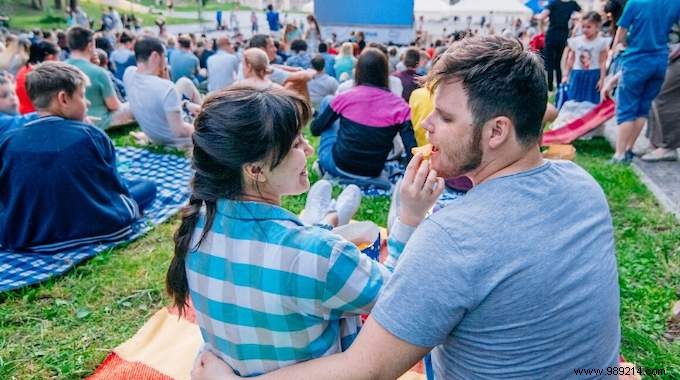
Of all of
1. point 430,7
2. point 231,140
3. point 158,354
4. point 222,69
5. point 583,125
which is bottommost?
point 158,354

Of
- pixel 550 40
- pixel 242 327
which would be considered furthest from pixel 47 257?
pixel 550 40

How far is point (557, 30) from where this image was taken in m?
10.0

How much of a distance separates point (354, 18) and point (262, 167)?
21.7 m

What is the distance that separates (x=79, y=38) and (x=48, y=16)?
28.8 metres

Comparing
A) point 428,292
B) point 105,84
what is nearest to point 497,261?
point 428,292

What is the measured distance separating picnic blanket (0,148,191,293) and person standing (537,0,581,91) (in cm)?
768

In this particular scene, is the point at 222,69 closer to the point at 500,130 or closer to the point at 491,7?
Answer: the point at 500,130

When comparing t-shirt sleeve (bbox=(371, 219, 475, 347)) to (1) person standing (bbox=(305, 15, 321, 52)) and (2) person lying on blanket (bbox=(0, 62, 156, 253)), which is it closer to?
(2) person lying on blanket (bbox=(0, 62, 156, 253))

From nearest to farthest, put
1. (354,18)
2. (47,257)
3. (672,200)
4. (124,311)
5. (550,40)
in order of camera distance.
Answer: (124,311)
(47,257)
(672,200)
(550,40)
(354,18)

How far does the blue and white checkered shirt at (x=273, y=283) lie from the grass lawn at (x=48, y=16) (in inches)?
1149

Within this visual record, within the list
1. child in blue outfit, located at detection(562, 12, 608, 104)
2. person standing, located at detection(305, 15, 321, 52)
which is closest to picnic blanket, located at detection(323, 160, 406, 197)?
child in blue outfit, located at detection(562, 12, 608, 104)

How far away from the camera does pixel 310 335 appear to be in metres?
1.52

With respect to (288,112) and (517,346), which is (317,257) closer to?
(288,112)

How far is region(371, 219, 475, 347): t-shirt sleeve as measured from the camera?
1.20m
